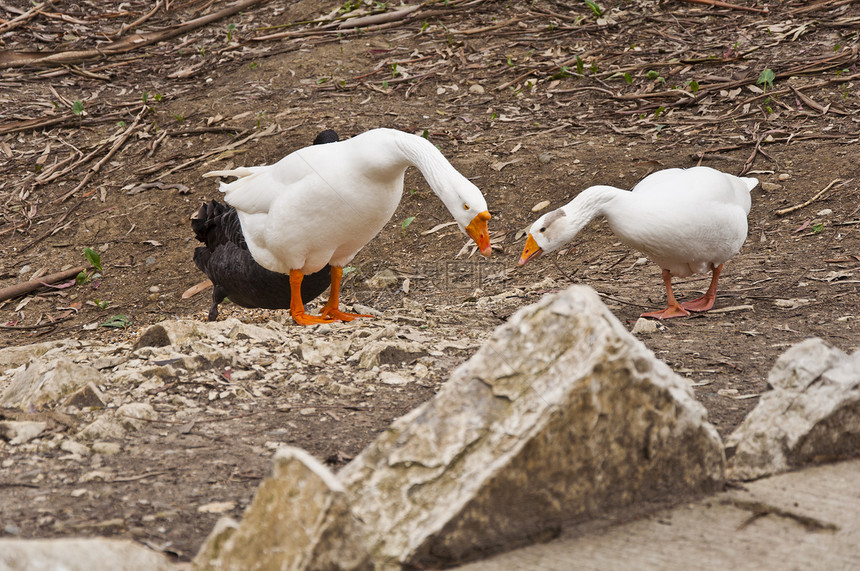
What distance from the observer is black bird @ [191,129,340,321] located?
5.49 m

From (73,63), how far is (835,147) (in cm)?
855

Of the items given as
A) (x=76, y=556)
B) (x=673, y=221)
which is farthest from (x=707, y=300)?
(x=76, y=556)

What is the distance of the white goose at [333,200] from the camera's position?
427 centimetres

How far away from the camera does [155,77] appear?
9.77m

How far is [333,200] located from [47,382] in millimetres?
1838

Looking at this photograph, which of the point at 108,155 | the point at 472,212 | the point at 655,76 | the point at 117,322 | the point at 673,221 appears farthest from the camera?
the point at 108,155

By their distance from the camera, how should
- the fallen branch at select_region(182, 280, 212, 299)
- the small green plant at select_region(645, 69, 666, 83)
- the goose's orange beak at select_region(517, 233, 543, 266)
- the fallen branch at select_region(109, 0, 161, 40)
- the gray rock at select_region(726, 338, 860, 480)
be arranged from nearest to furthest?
the gray rock at select_region(726, 338, 860, 480)
the goose's orange beak at select_region(517, 233, 543, 266)
the fallen branch at select_region(182, 280, 212, 299)
the small green plant at select_region(645, 69, 666, 83)
the fallen branch at select_region(109, 0, 161, 40)

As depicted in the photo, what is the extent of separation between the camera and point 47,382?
136 inches

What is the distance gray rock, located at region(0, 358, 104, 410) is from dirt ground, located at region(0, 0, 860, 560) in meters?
0.49

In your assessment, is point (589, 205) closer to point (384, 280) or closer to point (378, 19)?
point (384, 280)

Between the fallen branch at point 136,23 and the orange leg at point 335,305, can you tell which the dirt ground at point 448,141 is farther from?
→ the orange leg at point 335,305

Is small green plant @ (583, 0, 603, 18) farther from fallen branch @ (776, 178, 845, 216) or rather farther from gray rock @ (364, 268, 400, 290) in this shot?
gray rock @ (364, 268, 400, 290)

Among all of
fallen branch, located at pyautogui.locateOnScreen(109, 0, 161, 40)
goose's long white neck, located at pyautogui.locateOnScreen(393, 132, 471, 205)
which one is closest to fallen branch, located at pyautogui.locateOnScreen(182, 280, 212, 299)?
goose's long white neck, located at pyautogui.locateOnScreen(393, 132, 471, 205)

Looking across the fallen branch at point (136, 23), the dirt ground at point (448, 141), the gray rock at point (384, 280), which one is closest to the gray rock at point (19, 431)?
the dirt ground at point (448, 141)
